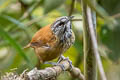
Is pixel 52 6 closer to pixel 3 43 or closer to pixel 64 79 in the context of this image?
pixel 3 43

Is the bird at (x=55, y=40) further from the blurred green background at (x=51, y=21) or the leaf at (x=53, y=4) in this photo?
the blurred green background at (x=51, y=21)

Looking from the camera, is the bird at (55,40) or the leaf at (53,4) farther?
the leaf at (53,4)

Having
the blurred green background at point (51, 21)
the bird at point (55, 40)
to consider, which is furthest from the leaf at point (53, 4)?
the blurred green background at point (51, 21)

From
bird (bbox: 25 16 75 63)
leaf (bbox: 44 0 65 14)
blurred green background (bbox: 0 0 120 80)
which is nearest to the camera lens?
bird (bbox: 25 16 75 63)

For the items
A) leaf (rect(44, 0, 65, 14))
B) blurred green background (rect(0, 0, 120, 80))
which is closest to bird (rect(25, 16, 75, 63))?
leaf (rect(44, 0, 65, 14))

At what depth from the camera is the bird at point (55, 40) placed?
2457 mm

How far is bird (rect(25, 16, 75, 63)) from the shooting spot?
2457 millimetres

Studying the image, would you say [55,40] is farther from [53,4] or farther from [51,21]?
[51,21]

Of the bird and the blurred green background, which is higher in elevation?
the blurred green background

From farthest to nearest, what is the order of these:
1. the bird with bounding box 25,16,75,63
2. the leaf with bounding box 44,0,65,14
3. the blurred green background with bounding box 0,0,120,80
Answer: the blurred green background with bounding box 0,0,120,80 → the leaf with bounding box 44,0,65,14 → the bird with bounding box 25,16,75,63

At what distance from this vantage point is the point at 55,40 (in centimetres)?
257

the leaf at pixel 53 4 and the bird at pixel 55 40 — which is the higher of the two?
the leaf at pixel 53 4

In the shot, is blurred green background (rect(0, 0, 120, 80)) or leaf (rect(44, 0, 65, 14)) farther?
blurred green background (rect(0, 0, 120, 80))

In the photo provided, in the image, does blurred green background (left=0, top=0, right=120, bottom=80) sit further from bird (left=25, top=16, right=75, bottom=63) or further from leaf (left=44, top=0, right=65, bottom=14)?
bird (left=25, top=16, right=75, bottom=63)
